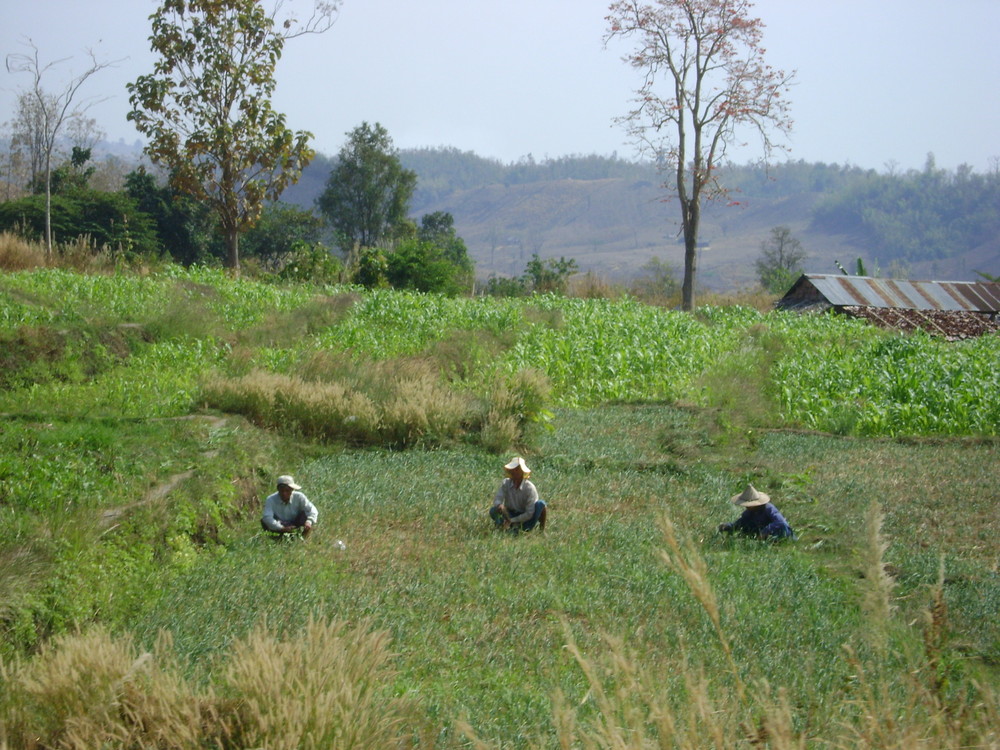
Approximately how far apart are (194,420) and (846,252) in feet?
520

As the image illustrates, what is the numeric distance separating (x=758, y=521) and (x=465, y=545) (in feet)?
9.19

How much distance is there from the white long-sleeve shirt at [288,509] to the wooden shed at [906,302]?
24.7 m

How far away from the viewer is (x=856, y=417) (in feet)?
52.9

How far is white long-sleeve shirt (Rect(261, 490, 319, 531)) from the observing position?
28.5 feet

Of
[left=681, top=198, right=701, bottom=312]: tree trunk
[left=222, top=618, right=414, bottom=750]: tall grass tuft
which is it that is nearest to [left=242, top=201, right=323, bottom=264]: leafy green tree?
[left=681, top=198, right=701, bottom=312]: tree trunk

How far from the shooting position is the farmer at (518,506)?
9.22 m

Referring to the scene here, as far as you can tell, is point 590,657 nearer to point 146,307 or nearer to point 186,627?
point 186,627

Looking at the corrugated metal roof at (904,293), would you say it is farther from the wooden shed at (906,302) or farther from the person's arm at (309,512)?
the person's arm at (309,512)

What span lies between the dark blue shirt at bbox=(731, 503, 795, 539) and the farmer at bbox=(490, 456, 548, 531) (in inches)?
73.2

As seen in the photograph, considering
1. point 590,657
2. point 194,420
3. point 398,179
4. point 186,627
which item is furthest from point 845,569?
point 398,179

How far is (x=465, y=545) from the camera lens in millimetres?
8570

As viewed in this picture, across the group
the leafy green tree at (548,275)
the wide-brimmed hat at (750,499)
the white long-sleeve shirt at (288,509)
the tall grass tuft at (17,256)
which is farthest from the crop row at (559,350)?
the leafy green tree at (548,275)

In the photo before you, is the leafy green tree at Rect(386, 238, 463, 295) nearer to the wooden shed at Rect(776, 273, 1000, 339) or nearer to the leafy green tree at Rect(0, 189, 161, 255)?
the leafy green tree at Rect(0, 189, 161, 255)

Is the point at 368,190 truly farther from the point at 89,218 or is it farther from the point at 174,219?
the point at 89,218
